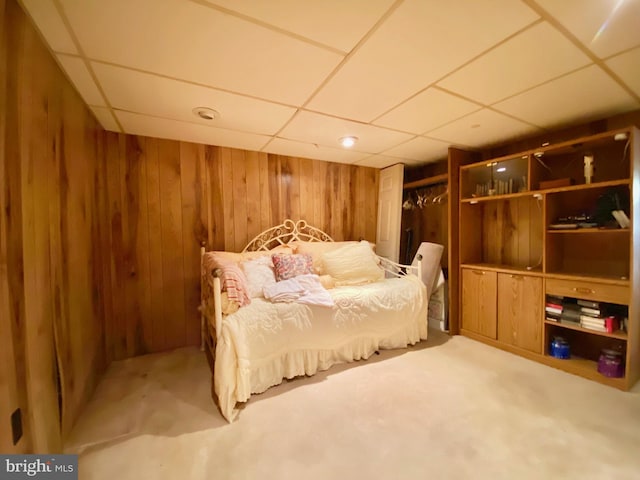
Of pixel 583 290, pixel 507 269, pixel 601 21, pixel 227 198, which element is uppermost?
pixel 601 21

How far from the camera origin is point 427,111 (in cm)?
200

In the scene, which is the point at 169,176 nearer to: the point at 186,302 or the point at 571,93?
the point at 186,302

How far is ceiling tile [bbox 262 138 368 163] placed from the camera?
2.74 m

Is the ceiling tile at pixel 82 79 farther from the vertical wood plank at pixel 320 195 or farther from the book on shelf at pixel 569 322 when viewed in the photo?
the book on shelf at pixel 569 322

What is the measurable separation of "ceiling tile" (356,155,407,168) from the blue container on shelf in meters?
2.47

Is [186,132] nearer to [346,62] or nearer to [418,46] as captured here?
[346,62]

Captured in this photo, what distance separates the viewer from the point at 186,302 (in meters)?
2.68

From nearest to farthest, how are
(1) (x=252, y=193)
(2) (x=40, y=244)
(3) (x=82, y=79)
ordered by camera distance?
(2) (x=40, y=244), (3) (x=82, y=79), (1) (x=252, y=193)

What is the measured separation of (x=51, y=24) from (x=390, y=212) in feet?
10.9

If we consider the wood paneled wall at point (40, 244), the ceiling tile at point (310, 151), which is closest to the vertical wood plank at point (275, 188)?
the ceiling tile at point (310, 151)

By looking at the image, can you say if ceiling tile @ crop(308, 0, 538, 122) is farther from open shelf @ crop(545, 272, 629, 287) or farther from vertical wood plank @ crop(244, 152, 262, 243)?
open shelf @ crop(545, 272, 629, 287)

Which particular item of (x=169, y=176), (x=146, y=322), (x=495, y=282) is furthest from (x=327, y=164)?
(x=146, y=322)

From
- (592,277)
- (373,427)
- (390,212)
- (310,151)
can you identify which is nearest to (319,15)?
(310,151)

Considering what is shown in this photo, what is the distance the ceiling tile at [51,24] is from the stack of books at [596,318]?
365 centimetres
